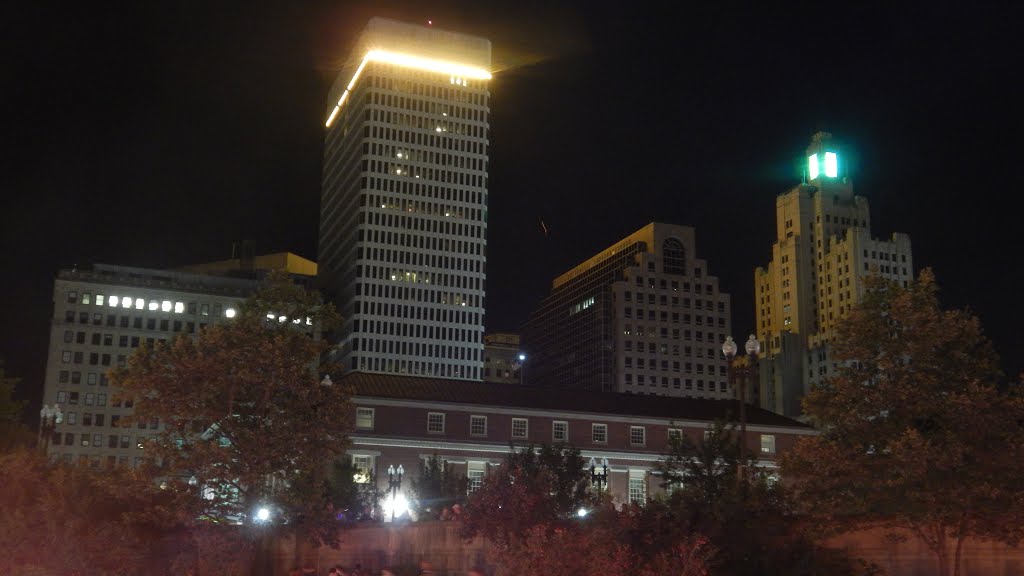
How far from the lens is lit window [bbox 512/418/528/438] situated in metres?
92.1

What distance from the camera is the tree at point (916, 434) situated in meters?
33.1

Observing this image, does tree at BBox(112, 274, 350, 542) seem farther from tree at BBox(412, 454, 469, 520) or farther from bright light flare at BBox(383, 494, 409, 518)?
bright light flare at BBox(383, 494, 409, 518)

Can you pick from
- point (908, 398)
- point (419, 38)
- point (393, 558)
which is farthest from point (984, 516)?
point (419, 38)

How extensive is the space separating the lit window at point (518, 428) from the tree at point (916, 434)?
54667 mm

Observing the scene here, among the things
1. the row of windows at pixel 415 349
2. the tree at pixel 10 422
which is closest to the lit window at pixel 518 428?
the tree at pixel 10 422

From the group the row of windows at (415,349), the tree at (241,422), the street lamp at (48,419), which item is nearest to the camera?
the tree at (241,422)

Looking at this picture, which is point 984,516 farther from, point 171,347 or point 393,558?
point 171,347

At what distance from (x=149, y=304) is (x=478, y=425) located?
4031 inches

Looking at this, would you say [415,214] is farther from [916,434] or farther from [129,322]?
[916,434]

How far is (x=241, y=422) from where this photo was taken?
39.2 meters

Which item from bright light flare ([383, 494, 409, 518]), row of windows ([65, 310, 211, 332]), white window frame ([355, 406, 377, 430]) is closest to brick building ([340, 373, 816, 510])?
white window frame ([355, 406, 377, 430])

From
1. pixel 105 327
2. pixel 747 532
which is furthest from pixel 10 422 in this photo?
pixel 105 327

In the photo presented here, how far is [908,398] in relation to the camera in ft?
116

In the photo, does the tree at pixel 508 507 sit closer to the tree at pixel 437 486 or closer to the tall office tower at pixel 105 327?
the tree at pixel 437 486
